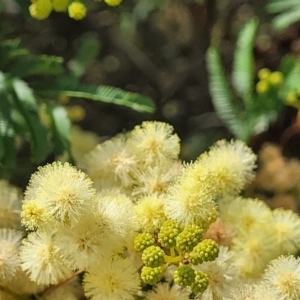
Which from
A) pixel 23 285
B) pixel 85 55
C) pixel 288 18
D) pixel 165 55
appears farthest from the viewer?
pixel 165 55

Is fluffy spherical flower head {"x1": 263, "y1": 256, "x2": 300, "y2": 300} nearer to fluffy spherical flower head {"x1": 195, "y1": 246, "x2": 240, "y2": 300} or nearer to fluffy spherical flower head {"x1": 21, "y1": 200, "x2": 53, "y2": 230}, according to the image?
fluffy spherical flower head {"x1": 195, "y1": 246, "x2": 240, "y2": 300}

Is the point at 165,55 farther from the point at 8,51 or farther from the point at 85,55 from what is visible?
the point at 8,51

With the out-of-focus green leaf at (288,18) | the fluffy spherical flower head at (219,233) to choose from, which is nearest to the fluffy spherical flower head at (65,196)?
the fluffy spherical flower head at (219,233)

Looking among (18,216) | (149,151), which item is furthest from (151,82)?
(18,216)

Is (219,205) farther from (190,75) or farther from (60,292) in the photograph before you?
(190,75)

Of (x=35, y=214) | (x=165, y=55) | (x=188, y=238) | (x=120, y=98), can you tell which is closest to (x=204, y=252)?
(x=188, y=238)

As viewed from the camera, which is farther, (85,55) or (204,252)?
(85,55)

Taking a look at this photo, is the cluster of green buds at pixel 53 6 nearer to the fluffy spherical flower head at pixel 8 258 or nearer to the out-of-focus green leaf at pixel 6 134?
the out-of-focus green leaf at pixel 6 134

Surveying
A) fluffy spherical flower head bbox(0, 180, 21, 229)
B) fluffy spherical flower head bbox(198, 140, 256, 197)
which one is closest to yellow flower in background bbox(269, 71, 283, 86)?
fluffy spherical flower head bbox(198, 140, 256, 197)
